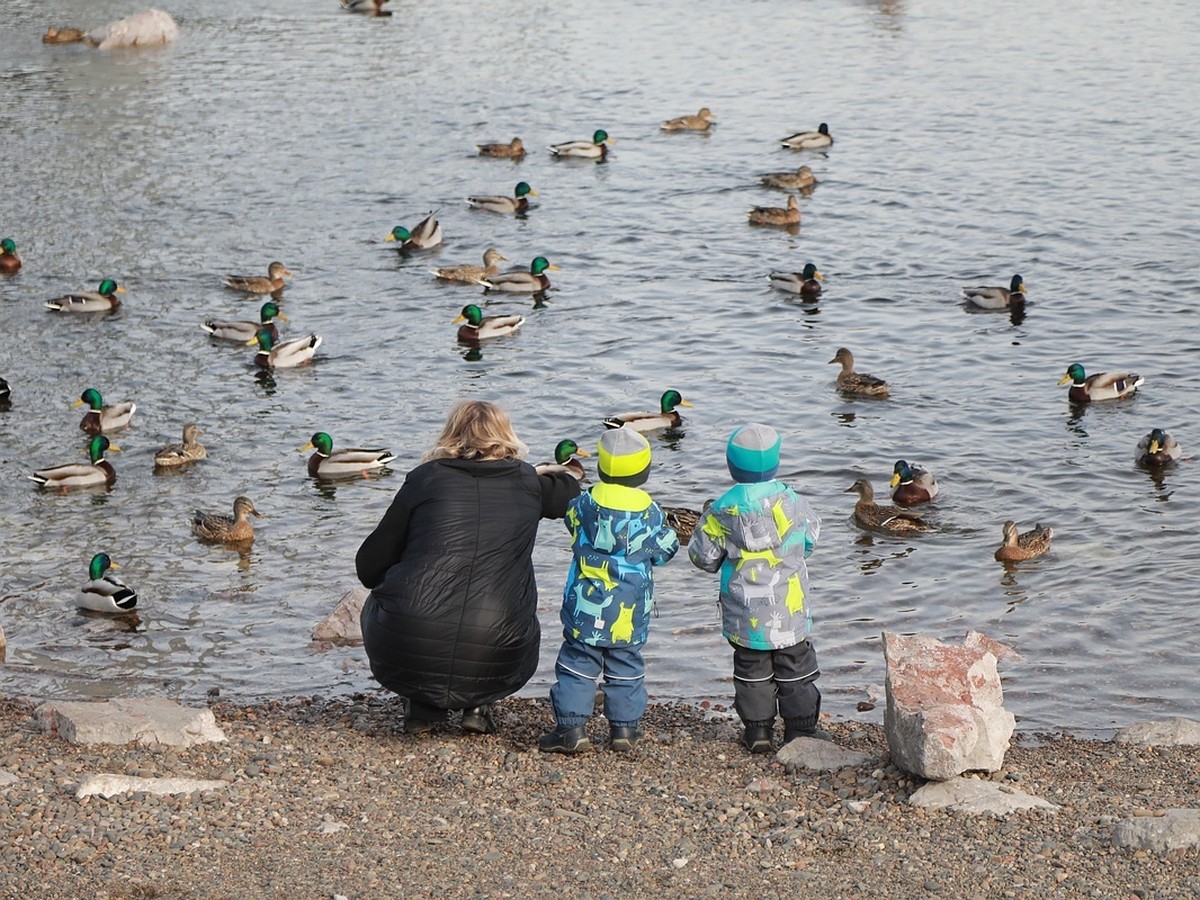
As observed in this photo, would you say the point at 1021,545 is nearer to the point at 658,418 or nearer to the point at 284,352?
the point at 658,418

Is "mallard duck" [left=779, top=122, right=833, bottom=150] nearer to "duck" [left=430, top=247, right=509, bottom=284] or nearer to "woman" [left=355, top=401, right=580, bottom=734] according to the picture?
"duck" [left=430, top=247, right=509, bottom=284]

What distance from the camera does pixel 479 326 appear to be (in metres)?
19.5

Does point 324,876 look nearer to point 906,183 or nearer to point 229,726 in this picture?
point 229,726

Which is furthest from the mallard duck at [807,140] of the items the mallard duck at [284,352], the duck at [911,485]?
the duck at [911,485]

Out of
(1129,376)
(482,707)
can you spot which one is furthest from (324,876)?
(1129,376)

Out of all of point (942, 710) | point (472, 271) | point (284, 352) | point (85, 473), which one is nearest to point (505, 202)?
point (472, 271)

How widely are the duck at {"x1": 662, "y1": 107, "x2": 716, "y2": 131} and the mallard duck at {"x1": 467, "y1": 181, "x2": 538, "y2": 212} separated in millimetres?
4699

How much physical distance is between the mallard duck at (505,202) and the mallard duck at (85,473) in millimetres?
10432

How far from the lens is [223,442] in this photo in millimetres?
16422

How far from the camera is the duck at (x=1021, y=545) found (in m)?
12.9

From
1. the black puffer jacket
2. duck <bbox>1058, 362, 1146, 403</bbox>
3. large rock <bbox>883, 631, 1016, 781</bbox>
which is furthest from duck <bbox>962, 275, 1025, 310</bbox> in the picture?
the black puffer jacket

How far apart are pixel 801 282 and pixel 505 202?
249 inches

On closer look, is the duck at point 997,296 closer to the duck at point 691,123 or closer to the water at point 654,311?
the water at point 654,311

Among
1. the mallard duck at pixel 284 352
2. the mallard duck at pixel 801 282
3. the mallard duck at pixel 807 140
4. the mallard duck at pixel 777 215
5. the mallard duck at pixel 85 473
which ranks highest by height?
the mallard duck at pixel 807 140
